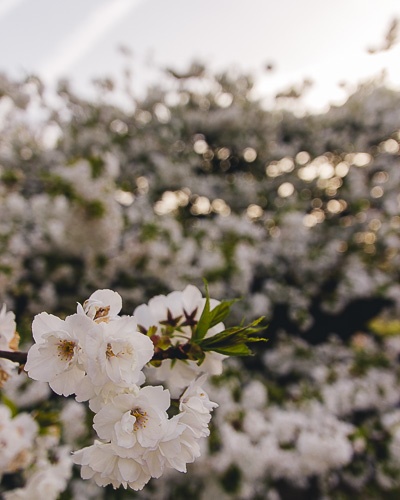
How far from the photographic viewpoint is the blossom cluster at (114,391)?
2.14 ft

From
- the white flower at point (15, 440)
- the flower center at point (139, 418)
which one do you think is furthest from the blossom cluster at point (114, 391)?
the white flower at point (15, 440)

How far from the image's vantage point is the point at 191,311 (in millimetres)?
910

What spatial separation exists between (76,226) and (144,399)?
2828 millimetres

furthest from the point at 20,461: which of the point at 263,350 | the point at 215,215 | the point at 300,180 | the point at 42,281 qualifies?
the point at 300,180

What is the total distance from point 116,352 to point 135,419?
12 cm

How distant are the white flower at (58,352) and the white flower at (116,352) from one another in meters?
0.03

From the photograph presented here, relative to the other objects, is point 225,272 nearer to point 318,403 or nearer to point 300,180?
point 318,403

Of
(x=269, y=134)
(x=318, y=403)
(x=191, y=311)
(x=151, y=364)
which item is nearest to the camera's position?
(x=151, y=364)

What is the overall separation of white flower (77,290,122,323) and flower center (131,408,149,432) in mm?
161

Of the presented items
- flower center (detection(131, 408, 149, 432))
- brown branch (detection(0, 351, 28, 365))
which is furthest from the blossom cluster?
brown branch (detection(0, 351, 28, 365))

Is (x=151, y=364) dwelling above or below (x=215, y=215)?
above

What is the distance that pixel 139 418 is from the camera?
26.8 inches

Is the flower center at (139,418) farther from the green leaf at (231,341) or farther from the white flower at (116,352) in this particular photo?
the green leaf at (231,341)

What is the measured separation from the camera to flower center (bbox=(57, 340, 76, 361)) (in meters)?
0.67
